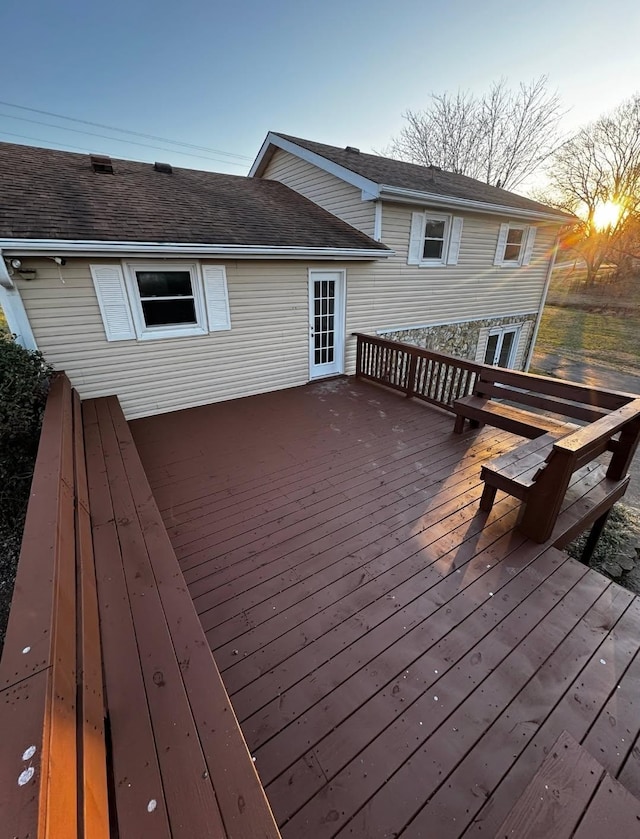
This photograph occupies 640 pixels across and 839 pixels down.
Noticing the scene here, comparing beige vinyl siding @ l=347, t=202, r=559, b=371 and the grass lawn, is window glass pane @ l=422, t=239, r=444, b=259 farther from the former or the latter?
the grass lawn

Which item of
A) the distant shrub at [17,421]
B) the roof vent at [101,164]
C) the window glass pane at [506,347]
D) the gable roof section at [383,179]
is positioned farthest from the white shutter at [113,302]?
the window glass pane at [506,347]

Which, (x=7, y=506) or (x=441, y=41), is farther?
(x=441, y=41)

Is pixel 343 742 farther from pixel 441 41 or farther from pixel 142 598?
pixel 441 41

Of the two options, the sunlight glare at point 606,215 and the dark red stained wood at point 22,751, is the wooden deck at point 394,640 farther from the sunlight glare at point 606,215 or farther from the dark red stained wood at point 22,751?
the sunlight glare at point 606,215

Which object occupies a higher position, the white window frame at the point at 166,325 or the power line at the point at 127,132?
the power line at the point at 127,132

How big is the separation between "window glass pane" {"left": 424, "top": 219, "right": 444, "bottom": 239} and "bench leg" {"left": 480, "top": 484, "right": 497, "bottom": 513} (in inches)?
243

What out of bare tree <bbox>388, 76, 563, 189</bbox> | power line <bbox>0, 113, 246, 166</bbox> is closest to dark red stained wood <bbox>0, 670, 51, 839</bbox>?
bare tree <bbox>388, 76, 563, 189</bbox>

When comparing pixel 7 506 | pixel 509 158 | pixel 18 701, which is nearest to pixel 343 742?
pixel 18 701

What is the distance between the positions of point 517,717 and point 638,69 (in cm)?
1755

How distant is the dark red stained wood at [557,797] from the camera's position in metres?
1.18

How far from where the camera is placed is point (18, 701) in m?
0.85

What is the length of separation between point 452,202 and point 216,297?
16.7 feet

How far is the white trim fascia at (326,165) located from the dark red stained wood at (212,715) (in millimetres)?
6370

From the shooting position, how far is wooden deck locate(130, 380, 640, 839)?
56.6 inches
